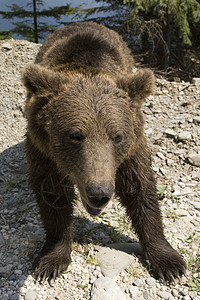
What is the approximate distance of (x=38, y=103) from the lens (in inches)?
107

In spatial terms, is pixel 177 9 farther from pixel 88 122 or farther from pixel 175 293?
pixel 175 293

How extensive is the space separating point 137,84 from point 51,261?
1927mm

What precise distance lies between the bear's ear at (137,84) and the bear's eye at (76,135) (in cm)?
62

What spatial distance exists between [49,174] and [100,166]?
90cm

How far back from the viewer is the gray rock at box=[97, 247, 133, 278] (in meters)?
3.13

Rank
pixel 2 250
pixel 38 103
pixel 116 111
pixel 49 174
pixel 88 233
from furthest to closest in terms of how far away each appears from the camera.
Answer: pixel 88 233 < pixel 2 250 < pixel 49 174 < pixel 38 103 < pixel 116 111

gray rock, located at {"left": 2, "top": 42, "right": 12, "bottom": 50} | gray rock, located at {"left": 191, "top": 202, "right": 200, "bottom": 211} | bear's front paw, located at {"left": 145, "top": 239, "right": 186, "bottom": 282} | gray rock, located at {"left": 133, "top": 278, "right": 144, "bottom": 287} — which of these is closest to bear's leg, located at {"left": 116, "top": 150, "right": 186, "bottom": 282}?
bear's front paw, located at {"left": 145, "top": 239, "right": 186, "bottom": 282}

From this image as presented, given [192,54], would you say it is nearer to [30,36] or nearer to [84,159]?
[30,36]

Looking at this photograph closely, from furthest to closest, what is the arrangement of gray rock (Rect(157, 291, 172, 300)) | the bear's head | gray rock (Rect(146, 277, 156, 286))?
gray rock (Rect(146, 277, 156, 286)), gray rock (Rect(157, 291, 172, 300)), the bear's head

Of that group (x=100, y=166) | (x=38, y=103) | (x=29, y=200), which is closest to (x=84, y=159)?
(x=100, y=166)

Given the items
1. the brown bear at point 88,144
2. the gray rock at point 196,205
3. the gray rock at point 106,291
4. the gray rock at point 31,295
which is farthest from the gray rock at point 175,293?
the gray rock at point 196,205

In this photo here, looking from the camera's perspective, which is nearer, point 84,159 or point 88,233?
point 84,159

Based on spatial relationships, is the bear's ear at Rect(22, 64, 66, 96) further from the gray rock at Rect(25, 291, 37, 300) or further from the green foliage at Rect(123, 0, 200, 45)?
the green foliage at Rect(123, 0, 200, 45)

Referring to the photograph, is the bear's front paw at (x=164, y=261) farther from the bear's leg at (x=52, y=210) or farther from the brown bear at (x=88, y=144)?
the bear's leg at (x=52, y=210)
